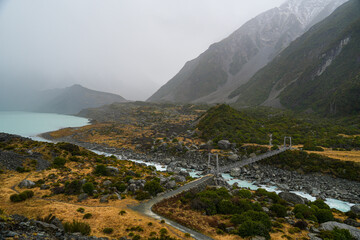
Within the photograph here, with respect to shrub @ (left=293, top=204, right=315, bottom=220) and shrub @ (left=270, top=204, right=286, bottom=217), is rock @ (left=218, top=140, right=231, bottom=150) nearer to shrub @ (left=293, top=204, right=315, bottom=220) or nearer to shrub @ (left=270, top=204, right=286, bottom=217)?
shrub @ (left=293, top=204, right=315, bottom=220)

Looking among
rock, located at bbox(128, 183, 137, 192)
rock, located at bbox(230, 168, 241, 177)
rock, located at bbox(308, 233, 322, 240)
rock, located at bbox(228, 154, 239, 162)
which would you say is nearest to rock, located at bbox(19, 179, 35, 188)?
rock, located at bbox(128, 183, 137, 192)

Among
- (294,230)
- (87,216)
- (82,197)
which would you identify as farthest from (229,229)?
(82,197)

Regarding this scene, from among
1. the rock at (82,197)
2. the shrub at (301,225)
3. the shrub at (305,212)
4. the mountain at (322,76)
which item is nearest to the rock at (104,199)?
the rock at (82,197)

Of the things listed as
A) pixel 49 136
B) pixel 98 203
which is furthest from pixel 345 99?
pixel 49 136

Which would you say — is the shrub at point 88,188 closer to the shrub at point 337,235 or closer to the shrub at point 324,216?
the shrub at point 337,235

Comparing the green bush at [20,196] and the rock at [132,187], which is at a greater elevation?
the green bush at [20,196]

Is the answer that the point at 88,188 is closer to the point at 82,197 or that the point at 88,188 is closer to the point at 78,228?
the point at 82,197

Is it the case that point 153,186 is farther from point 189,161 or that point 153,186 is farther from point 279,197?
point 189,161
